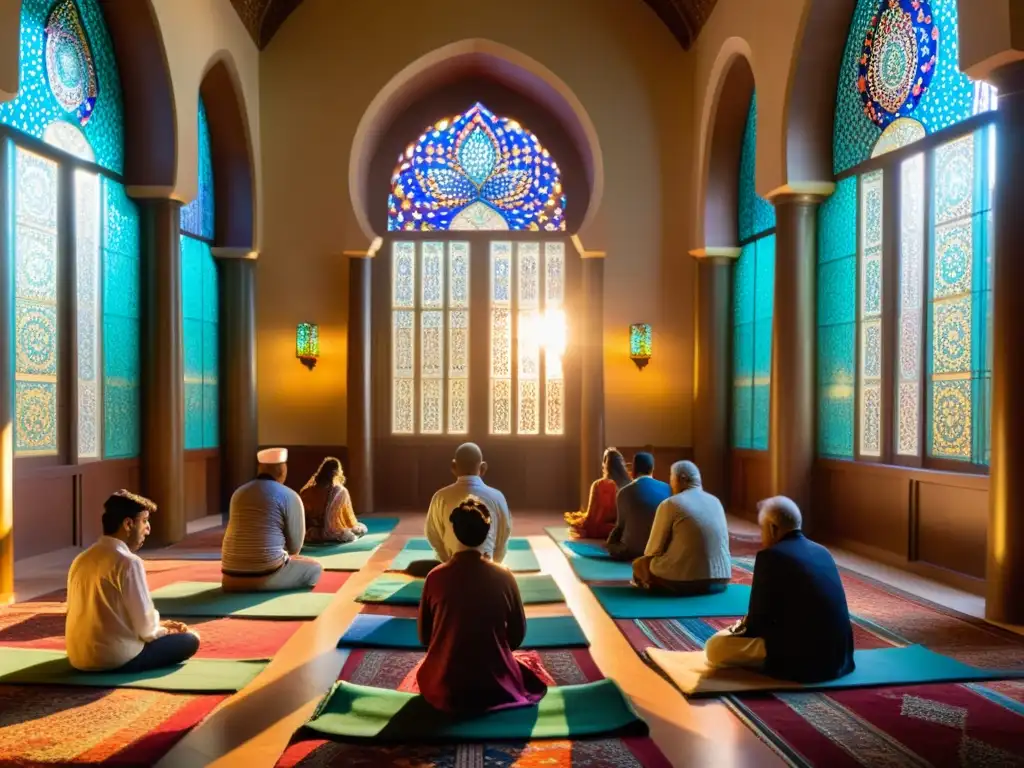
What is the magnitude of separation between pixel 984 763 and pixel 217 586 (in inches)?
171

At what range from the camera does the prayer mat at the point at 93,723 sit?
9.41ft

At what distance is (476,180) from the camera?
9.86 m

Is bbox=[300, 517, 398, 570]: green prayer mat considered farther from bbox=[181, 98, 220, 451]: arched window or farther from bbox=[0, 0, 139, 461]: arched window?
bbox=[181, 98, 220, 451]: arched window

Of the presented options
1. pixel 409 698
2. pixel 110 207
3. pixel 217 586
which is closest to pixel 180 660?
pixel 409 698

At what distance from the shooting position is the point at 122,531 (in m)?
3.59

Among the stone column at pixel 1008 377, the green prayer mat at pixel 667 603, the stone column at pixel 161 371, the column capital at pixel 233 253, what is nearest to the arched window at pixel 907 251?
the stone column at pixel 1008 377

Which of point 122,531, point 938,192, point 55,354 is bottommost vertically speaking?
point 122,531

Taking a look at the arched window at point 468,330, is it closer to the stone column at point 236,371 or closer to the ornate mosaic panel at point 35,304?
the stone column at point 236,371

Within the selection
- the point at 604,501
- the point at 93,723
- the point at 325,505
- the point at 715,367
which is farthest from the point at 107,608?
the point at 715,367

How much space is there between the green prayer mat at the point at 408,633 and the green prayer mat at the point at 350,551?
1514 mm

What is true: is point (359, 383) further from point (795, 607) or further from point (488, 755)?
point (488, 755)

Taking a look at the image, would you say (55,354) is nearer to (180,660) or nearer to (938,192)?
(180,660)

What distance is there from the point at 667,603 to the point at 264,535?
243 centimetres

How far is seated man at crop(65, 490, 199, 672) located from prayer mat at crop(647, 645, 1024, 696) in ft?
7.37
